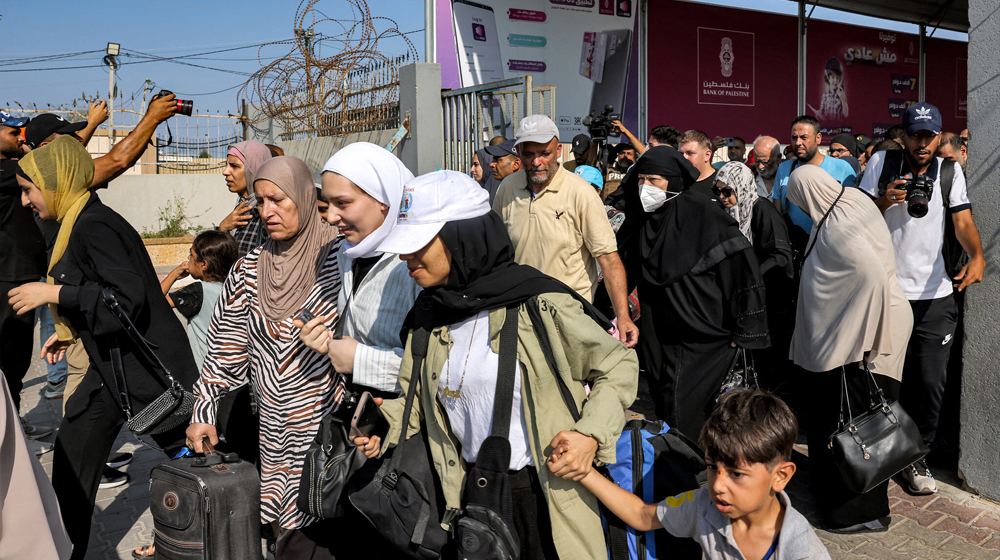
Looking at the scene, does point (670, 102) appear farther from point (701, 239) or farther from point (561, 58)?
point (701, 239)

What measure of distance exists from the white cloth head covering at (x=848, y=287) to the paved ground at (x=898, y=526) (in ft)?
2.67

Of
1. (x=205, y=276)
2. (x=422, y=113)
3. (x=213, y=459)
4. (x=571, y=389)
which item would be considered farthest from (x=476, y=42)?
(x=571, y=389)

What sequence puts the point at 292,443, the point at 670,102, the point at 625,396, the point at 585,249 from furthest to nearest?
the point at 670,102
the point at 585,249
the point at 292,443
the point at 625,396

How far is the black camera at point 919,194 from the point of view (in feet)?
12.8

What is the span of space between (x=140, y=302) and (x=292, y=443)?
1047 millimetres

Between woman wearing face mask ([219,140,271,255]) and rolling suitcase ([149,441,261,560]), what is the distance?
1710 mm

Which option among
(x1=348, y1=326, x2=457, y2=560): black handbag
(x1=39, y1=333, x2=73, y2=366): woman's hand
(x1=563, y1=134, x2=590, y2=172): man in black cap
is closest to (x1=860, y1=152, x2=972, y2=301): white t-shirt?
(x1=348, y1=326, x2=457, y2=560): black handbag

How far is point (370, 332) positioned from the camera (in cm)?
267

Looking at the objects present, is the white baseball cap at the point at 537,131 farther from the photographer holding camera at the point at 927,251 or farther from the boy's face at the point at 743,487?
the boy's face at the point at 743,487

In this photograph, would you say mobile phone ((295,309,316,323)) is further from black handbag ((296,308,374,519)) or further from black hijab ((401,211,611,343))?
black hijab ((401,211,611,343))

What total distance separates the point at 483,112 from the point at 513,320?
25.6ft

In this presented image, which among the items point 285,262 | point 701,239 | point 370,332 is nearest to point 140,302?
point 285,262

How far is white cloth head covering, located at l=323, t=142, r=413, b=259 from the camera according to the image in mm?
2564

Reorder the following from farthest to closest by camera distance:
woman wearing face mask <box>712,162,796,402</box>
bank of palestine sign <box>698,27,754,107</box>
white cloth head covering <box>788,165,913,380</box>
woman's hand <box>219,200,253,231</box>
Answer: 1. bank of palestine sign <box>698,27,754,107</box>
2. woman wearing face mask <box>712,162,796,402</box>
3. woman's hand <box>219,200,253,231</box>
4. white cloth head covering <box>788,165,913,380</box>
